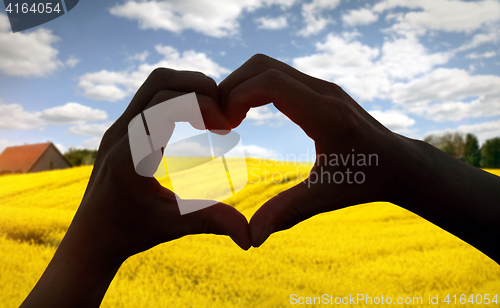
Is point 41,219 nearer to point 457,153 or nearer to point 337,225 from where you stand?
point 337,225

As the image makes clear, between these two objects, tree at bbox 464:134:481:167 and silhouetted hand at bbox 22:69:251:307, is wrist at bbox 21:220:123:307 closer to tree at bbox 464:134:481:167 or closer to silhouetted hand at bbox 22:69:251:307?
silhouetted hand at bbox 22:69:251:307


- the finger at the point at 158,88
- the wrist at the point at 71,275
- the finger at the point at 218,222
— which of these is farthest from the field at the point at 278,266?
the finger at the point at 158,88

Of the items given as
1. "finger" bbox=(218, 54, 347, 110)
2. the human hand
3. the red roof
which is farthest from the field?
the red roof

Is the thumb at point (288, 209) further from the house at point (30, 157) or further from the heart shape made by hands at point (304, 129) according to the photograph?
the house at point (30, 157)

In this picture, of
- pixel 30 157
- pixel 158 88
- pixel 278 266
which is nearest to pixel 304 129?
pixel 158 88

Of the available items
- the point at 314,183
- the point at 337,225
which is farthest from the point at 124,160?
the point at 337,225

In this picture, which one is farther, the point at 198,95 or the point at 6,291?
the point at 6,291
